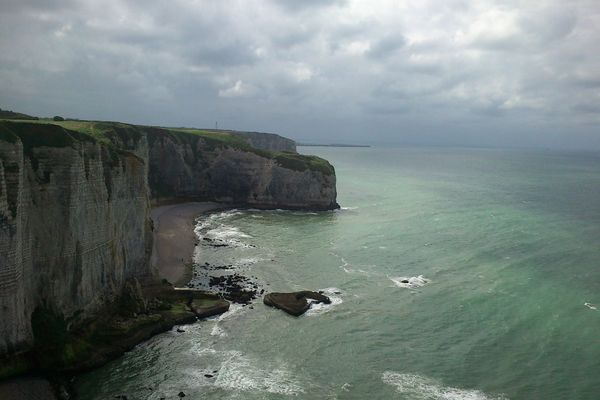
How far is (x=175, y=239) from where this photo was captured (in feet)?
230

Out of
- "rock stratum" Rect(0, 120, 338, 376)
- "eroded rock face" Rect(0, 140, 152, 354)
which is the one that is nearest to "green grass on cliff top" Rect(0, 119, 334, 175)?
"rock stratum" Rect(0, 120, 338, 376)

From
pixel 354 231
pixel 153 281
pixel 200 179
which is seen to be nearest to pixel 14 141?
pixel 153 281

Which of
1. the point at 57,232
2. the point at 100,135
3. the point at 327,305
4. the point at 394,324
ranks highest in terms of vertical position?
the point at 100,135

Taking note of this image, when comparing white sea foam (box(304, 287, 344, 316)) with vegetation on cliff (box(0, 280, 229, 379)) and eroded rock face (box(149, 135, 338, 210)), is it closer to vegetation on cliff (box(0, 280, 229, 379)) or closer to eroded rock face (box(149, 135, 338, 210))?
vegetation on cliff (box(0, 280, 229, 379))

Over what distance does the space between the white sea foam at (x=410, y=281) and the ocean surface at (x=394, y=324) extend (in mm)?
230

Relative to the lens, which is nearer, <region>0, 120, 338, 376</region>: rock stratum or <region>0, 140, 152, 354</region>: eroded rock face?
<region>0, 140, 152, 354</region>: eroded rock face

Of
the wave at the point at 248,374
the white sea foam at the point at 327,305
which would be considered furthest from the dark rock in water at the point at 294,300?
the wave at the point at 248,374

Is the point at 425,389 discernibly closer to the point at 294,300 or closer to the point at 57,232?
the point at 294,300

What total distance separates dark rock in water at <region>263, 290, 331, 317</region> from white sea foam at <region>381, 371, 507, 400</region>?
12.7 metres

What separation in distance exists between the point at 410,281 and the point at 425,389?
75.6ft

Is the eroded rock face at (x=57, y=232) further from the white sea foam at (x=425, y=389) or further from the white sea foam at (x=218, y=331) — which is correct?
the white sea foam at (x=425, y=389)

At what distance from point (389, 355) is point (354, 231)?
45.2 m

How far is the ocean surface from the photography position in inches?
1286

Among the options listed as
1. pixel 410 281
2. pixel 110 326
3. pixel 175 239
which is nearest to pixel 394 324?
pixel 410 281
